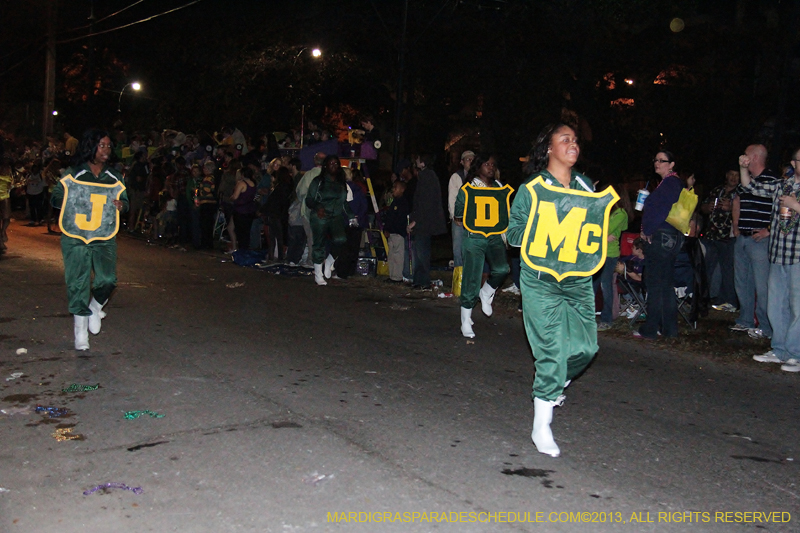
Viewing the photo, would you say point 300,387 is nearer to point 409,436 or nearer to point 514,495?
point 409,436

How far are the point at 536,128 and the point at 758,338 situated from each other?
44.7 ft

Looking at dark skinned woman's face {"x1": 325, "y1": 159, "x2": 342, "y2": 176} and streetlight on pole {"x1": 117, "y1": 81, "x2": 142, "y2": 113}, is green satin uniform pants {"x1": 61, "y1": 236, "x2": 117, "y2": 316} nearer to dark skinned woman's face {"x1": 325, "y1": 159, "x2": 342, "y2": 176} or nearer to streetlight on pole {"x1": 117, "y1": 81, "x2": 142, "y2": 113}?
dark skinned woman's face {"x1": 325, "y1": 159, "x2": 342, "y2": 176}

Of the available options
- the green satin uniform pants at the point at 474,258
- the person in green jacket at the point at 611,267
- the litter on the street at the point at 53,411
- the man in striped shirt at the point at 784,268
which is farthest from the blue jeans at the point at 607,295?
the litter on the street at the point at 53,411

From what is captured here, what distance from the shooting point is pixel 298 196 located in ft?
49.6

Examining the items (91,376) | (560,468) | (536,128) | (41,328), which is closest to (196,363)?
(91,376)

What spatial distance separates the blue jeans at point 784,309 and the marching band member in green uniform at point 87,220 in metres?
6.35

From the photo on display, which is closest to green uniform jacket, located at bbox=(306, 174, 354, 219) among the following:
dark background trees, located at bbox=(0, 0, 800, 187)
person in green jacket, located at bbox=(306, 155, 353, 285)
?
person in green jacket, located at bbox=(306, 155, 353, 285)

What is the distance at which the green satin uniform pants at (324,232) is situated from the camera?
13406mm

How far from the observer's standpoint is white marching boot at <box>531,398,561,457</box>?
538cm

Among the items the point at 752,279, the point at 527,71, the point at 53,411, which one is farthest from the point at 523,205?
the point at 527,71

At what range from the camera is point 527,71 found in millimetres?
22328

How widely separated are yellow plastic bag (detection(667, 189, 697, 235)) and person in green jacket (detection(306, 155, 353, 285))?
18.5 ft

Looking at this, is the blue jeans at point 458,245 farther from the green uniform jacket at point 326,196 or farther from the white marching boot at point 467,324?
the white marching boot at point 467,324

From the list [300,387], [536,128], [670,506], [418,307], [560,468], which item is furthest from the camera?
[536,128]
